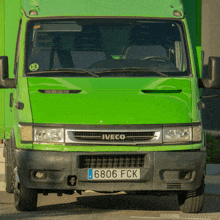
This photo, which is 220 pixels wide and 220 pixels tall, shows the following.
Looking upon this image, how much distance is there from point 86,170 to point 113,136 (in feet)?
1.57

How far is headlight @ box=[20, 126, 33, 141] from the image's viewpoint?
24.8 ft

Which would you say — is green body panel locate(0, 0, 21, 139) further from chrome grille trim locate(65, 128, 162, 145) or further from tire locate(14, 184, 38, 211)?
chrome grille trim locate(65, 128, 162, 145)

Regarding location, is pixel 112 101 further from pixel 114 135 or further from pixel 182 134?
pixel 182 134

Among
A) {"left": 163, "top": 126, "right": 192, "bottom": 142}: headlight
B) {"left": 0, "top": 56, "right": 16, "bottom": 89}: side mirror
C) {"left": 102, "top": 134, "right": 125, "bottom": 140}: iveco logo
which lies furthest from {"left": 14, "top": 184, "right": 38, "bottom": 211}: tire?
{"left": 163, "top": 126, "right": 192, "bottom": 142}: headlight

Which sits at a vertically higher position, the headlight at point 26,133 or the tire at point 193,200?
the headlight at point 26,133

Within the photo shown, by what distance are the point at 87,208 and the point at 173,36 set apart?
2.41m

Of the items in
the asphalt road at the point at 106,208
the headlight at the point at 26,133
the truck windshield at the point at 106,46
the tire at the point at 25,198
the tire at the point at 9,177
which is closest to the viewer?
the headlight at the point at 26,133

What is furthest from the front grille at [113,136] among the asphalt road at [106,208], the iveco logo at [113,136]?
the asphalt road at [106,208]

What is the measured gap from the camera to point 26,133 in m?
7.59

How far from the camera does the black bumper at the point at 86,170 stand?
24.4ft

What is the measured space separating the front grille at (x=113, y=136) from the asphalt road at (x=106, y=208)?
0.97m

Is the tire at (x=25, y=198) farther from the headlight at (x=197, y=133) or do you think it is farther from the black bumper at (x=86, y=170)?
the headlight at (x=197, y=133)

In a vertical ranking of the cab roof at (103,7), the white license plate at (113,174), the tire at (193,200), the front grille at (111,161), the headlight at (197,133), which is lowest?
the tire at (193,200)

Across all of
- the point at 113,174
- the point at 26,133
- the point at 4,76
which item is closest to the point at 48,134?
the point at 26,133
